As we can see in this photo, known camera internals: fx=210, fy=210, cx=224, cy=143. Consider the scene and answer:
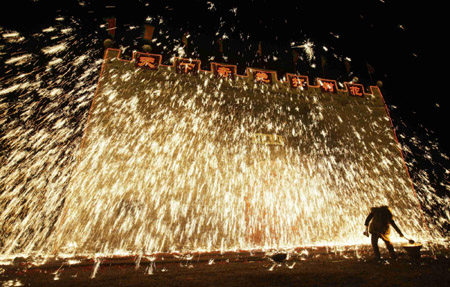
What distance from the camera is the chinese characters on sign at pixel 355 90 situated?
9.91 m

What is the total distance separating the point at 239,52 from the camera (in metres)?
10.5

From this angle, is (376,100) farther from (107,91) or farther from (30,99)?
(30,99)

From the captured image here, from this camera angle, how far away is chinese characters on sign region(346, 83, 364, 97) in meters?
9.91

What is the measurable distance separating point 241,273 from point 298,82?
27.6 ft

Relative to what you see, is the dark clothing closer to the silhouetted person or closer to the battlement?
the silhouetted person

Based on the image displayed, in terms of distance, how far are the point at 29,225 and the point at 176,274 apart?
508 cm

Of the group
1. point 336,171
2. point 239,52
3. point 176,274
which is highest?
point 239,52

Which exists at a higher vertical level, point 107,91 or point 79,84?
point 79,84

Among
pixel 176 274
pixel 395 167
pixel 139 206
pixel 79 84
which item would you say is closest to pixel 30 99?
pixel 79 84

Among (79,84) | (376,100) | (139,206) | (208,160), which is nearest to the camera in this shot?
(139,206)

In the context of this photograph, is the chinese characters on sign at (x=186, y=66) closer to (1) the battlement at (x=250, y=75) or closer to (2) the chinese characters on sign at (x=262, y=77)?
(1) the battlement at (x=250, y=75)

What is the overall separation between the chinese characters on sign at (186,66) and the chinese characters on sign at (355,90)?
720cm

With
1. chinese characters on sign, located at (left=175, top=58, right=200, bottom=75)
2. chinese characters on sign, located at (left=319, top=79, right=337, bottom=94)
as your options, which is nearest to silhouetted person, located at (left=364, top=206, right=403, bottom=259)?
chinese characters on sign, located at (left=319, top=79, right=337, bottom=94)

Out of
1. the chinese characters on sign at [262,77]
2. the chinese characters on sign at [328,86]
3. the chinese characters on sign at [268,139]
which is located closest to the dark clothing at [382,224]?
the chinese characters on sign at [268,139]
